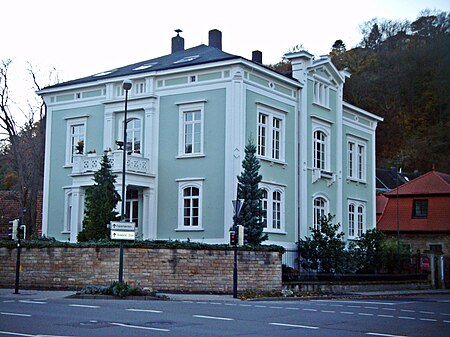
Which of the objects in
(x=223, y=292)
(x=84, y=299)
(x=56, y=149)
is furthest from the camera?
(x=56, y=149)

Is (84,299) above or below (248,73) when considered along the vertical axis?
below

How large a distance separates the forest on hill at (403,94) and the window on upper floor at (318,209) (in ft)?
115

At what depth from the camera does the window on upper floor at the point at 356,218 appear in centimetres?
4594

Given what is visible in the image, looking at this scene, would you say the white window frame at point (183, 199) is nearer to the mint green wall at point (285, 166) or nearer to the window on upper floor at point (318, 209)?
the mint green wall at point (285, 166)

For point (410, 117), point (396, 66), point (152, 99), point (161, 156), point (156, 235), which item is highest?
point (396, 66)

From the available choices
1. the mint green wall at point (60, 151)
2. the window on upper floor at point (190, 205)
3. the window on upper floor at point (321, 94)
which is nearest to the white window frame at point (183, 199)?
the window on upper floor at point (190, 205)

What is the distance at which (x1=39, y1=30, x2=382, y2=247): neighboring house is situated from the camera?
3591cm

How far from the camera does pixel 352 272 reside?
37.7m

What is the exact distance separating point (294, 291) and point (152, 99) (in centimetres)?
1313

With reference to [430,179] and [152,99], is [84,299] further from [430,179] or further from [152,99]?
[430,179]

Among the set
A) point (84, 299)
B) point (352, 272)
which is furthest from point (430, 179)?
point (84, 299)

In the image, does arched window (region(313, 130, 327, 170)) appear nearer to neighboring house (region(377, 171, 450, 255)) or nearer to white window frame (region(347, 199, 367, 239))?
white window frame (region(347, 199, 367, 239))

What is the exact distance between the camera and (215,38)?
142 feet

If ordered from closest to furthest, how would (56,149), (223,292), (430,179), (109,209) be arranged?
(223,292) → (109,209) → (56,149) → (430,179)
